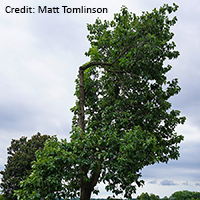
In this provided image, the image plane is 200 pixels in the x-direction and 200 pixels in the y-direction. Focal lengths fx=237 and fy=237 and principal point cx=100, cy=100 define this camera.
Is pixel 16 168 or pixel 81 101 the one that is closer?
pixel 81 101

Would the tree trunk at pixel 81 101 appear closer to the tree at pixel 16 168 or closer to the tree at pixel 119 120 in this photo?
the tree at pixel 119 120

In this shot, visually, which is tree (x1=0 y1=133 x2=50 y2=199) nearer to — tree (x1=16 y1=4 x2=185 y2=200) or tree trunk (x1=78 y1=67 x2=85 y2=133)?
tree (x1=16 y1=4 x2=185 y2=200)

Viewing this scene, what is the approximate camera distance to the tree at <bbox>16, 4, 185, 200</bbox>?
27.5 feet

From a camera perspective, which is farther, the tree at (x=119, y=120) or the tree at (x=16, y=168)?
the tree at (x=16, y=168)

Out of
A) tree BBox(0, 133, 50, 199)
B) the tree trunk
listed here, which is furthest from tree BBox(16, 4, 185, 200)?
tree BBox(0, 133, 50, 199)

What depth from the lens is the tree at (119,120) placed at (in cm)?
837

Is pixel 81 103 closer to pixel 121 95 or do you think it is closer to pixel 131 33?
pixel 121 95

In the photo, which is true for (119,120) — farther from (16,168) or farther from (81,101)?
(16,168)

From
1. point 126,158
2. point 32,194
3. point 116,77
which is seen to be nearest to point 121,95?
point 116,77

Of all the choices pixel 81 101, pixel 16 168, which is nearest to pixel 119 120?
pixel 81 101

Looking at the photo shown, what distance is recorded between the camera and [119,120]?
1018 centimetres

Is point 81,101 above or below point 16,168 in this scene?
above

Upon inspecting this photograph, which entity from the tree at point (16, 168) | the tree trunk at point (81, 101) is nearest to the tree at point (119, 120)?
the tree trunk at point (81, 101)

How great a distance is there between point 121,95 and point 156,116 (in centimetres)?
193
